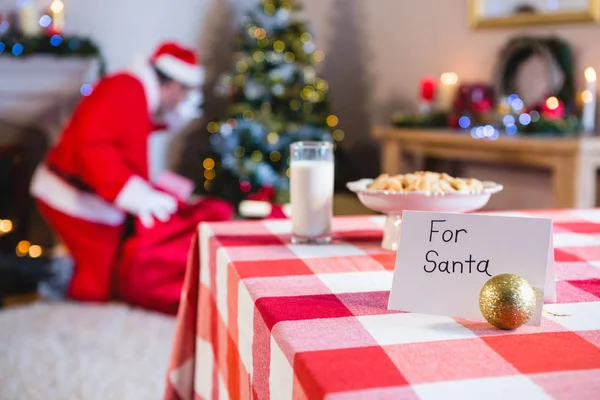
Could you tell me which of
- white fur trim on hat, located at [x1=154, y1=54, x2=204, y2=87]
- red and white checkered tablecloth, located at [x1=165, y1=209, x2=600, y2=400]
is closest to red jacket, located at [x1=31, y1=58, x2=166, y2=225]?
white fur trim on hat, located at [x1=154, y1=54, x2=204, y2=87]

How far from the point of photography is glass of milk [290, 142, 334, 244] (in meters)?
1.24

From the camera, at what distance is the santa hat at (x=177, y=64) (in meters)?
3.33

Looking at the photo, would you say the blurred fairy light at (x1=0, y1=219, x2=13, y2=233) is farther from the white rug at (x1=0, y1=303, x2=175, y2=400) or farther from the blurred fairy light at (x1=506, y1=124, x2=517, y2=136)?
the blurred fairy light at (x1=506, y1=124, x2=517, y2=136)

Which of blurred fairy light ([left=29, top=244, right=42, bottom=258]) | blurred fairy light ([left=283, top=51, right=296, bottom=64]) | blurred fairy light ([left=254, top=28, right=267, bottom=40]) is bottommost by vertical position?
blurred fairy light ([left=29, top=244, right=42, bottom=258])

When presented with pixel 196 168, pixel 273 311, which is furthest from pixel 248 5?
pixel 273 311

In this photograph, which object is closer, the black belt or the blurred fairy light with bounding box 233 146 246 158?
the black belt

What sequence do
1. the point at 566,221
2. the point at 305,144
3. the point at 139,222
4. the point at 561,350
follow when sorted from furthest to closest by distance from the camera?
the point at 139,222, the point at 566,221, the point at 305,144, the point at 561,350

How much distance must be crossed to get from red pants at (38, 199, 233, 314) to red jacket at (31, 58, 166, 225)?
0.22ft

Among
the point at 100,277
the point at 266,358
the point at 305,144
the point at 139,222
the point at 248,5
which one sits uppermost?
the point at 248,5

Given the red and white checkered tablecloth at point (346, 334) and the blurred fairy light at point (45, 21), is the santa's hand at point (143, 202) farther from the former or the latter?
the blurred fairy light at point (45, 21)

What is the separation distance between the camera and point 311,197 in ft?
4.08

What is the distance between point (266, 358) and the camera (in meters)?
0.85

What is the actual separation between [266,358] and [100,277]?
238 cm

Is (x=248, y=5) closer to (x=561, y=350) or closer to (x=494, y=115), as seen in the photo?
(x=494, y=115)
